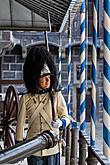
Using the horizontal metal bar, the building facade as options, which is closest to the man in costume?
the horizontal metal bar

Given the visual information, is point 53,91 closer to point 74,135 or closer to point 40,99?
point 40,99

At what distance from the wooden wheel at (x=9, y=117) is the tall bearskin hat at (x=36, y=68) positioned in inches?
58.8

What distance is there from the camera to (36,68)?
1.82m

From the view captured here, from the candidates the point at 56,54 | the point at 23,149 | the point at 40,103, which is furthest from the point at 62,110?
the point at 56,54

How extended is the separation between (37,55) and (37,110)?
25cm

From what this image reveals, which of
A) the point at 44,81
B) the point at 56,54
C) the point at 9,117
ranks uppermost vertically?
the point at 56,54

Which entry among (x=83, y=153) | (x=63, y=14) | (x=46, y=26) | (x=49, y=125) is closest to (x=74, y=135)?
(x=83, y=153)

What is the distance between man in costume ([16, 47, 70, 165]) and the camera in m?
1.83

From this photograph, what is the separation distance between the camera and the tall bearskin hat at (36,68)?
1.82m

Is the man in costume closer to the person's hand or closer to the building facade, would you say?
the person's hand

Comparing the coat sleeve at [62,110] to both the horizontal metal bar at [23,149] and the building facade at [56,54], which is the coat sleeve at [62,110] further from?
the building facade at [56,54]

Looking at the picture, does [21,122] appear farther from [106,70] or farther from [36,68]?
[106,70]

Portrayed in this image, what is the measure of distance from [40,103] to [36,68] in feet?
0.53

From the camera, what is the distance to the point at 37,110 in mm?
1851
